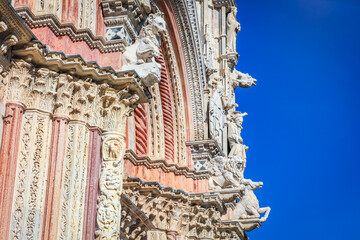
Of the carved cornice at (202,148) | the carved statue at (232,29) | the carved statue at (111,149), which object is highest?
the carved statue at (232,29)

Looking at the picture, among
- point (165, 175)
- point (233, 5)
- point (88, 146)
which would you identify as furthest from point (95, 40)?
point (233, 5)

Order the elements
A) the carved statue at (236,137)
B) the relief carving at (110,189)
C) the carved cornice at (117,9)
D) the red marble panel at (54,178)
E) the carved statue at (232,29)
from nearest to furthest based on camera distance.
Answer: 1. the red marble panel at (54,178)
2. the relief carving at (110,189)
3. the carved cornice at (117,9)
4. the carved statue at (236,137)
5. the carved statue at (232,29)

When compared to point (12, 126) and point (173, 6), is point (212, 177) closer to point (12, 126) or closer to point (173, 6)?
point (173, 6)

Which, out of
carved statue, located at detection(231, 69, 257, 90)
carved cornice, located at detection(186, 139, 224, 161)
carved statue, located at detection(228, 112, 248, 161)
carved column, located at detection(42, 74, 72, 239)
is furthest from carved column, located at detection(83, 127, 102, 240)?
carved statue, located at detection(231, 69, 257, 90)

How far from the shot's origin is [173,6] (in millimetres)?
16203

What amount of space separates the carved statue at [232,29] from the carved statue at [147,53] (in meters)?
10.6

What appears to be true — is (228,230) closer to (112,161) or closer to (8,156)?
(112,161)

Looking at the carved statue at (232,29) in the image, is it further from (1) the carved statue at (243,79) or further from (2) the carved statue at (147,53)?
(2) the carved statue at (147,53)

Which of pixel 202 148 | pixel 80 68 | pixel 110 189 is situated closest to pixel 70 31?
pixel 80 68

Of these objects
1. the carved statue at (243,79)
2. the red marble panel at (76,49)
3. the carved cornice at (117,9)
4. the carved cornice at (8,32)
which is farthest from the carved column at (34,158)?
the carved statue at (243,79)

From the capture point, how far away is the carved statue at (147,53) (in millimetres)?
9875

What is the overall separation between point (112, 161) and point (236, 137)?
10779 mm

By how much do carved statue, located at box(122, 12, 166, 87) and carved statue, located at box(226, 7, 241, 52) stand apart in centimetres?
1057

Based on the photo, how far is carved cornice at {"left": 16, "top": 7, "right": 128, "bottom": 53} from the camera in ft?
30.1
